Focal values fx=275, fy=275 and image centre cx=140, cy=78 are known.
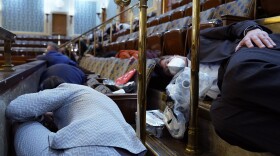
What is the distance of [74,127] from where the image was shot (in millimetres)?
921

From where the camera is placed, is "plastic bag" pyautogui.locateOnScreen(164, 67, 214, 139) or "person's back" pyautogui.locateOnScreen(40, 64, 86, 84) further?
"person's back" pyautogui.locateOnScreen(40, 64, 86, 84)

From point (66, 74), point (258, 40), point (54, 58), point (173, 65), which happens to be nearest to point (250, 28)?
point (258, 40)

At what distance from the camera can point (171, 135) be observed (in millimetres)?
1177

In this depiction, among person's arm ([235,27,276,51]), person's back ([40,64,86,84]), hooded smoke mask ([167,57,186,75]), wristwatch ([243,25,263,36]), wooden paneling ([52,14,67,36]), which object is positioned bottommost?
person's back ([40,64,86,84])

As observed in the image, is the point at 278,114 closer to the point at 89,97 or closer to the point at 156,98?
the point at 89,97

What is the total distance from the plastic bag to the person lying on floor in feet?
0.68

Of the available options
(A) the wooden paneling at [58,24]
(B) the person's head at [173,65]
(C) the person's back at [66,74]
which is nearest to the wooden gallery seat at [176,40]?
(B) the person's head at [173,65]

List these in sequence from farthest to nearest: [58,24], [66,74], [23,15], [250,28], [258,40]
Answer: [58,24]
[23,15]
[66,74]
[250,28]
[258,40]

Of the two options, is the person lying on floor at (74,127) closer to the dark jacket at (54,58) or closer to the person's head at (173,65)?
the person's head at (173,65)

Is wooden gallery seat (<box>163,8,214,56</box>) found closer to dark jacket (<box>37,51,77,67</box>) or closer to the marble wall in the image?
dark jacket (<box>37,51,77,67</box>)

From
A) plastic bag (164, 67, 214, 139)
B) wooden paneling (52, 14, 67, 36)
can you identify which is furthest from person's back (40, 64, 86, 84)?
wooden paneling (52, 14, 67, 36)

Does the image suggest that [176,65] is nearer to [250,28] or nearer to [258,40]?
[250,28]

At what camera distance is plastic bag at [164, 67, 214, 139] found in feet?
3.63

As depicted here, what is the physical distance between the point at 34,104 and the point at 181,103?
0.59 metres
